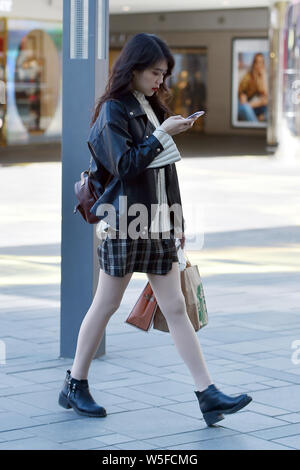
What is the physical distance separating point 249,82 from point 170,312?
3264 cm

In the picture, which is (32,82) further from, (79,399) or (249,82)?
(79,399)

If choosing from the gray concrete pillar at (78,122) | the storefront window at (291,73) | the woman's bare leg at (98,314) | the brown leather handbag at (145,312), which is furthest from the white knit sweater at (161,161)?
the storefront window at (291,73)

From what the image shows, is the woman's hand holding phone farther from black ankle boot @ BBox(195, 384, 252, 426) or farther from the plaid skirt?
black ankle boot @ BBox(195, 384, 252, 426)

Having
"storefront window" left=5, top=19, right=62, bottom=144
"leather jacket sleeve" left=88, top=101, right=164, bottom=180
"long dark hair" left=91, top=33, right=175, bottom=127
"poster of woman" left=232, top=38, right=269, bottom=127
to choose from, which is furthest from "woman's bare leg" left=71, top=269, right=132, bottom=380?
"poster of woman" left=232, top=38, right=269, bottom=127

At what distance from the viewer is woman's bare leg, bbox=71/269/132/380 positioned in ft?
14.6

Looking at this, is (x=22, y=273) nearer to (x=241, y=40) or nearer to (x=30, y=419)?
(x=30, y=419)

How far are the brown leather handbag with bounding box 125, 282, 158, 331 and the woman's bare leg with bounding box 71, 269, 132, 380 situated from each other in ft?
0.54

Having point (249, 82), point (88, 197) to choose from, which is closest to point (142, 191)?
point (88, 197)

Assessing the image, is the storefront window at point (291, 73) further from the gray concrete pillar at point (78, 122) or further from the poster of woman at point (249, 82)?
the gray concrete pillar at point (78, 122)

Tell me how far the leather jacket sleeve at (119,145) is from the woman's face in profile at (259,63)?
32.1 meters

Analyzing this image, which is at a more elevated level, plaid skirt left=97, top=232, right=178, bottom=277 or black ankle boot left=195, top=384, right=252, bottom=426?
plaid skirt left=97, top=232, right=178, bottom=277
